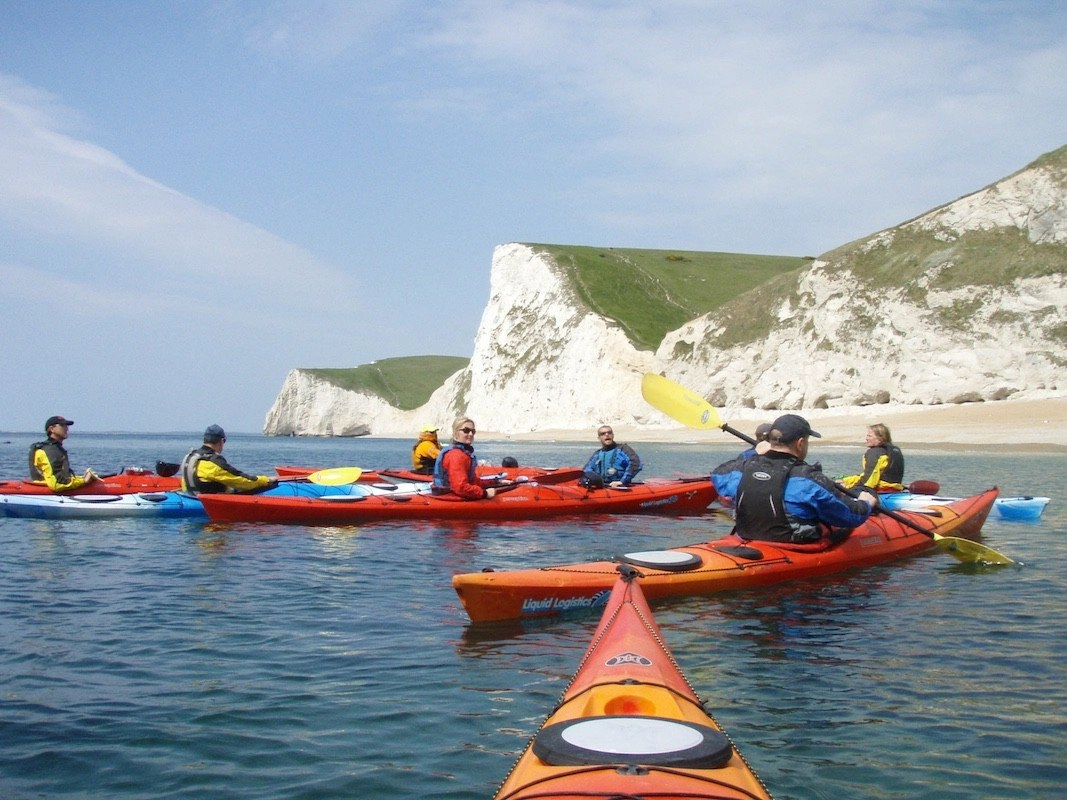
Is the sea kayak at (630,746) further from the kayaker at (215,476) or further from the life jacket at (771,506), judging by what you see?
the kayaker at (215,476)

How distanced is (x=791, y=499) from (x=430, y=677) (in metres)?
3.93

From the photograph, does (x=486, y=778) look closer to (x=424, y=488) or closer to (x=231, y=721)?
(x=231, y=721)

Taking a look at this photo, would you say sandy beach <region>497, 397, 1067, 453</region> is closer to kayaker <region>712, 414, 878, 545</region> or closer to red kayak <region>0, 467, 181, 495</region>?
kayaker <region>712, 414, 878, 545</region>

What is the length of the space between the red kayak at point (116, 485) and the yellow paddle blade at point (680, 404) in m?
8.09

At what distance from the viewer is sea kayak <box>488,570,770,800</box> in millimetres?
2908

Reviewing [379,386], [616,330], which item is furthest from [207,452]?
[379,386]

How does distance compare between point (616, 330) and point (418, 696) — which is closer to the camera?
point (418, 696)

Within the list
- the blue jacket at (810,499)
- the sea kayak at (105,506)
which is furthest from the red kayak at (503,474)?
the blue jacket at (810,499)

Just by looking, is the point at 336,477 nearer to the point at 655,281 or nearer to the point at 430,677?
the point at 430,677

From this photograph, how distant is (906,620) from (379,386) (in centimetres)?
10407

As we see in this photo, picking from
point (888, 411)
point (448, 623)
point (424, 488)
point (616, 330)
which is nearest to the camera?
point (448, 623)

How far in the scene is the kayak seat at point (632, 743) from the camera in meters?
3.08

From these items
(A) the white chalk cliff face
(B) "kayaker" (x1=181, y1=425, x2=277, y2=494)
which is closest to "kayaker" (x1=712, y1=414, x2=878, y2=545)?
(B) "kayaker" (x1=181, y1=425, x2=277, y2=494)

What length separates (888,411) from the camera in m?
38.9
